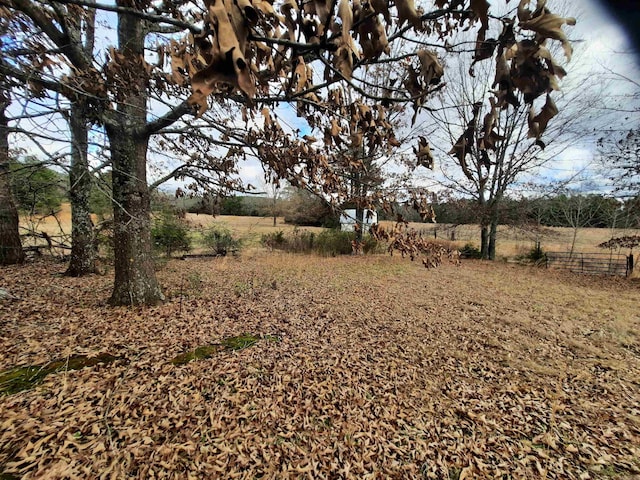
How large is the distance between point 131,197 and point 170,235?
22.0 feet

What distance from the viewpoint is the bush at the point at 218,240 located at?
38.9 ft

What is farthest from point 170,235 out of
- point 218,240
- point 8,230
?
point 8,230

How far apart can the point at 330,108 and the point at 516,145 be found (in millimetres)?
13747

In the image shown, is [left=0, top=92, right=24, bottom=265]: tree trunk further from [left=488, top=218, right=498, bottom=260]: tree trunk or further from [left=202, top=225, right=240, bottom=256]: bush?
[left=488, top=218, right=498, bottom=260]: tree trunk

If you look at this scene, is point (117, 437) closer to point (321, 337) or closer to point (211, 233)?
point (321, 337)

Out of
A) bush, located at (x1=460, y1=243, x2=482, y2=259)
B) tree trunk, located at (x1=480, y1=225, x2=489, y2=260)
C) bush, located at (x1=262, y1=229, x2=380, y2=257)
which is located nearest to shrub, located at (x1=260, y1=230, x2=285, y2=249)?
bush, located at (x1=262, y1=229, x2=380, y2=257)

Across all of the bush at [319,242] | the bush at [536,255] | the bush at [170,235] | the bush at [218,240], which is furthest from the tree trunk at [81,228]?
the bush at [536,255]

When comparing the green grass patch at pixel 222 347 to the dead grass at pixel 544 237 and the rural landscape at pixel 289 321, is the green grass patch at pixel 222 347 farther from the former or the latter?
the dead grass at pixel 544 237

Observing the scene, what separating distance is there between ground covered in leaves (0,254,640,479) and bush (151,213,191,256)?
14.3ft

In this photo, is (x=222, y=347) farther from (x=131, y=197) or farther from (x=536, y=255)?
(x=536, y=255)

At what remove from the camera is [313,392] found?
267cm

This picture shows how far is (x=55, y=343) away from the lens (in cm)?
301

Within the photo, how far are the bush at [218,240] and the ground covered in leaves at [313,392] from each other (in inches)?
262

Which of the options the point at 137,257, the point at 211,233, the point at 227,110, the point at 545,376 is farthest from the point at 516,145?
the point at 137,257
